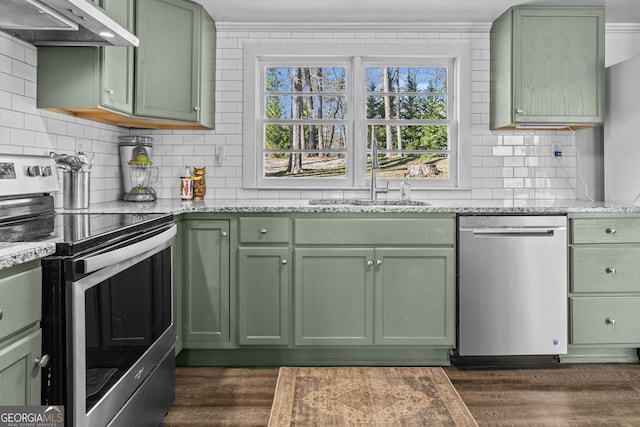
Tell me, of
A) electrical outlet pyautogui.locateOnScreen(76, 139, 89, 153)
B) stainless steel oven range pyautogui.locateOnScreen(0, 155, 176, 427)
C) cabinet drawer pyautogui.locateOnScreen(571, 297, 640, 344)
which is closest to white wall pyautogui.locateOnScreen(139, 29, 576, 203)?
electrical outlet pyautogui.locateOnScreen(76, 139, 89, 153)

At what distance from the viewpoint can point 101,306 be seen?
1.58m

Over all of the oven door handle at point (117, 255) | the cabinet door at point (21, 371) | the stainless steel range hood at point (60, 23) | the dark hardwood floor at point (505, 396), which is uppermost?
the stainless steel range hood at point (60, 23)

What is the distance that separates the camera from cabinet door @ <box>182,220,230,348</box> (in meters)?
2.93

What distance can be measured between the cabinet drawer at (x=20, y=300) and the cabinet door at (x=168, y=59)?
179 centimetres

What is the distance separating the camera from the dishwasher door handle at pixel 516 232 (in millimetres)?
2928

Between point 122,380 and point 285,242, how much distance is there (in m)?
1.36

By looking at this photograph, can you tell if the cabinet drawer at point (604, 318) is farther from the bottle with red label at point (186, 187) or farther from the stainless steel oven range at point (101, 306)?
the bottle with red label at point (186, 187)

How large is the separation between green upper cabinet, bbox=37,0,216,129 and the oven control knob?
13.8 inches

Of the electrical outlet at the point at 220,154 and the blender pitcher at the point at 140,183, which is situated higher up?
the electrical outlet at the point at 220,154

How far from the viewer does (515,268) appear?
9.64 feet

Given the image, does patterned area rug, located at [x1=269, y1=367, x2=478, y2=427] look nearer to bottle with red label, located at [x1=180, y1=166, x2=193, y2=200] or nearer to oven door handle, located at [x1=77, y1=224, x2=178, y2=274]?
oven door handle, located at [x1=77, y1=224, x2=178, y2=274]

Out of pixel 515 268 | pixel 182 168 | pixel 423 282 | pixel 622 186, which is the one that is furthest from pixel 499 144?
pixel 182 168

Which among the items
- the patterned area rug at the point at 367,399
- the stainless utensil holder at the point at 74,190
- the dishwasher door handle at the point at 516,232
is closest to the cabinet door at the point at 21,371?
the patterned area rug at the point at 367,399

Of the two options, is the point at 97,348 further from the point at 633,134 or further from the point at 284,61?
the point at 633,134
